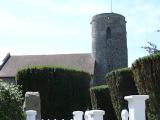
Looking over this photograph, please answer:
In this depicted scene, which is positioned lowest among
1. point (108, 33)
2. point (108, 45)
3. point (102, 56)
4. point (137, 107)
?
point (137, 107)

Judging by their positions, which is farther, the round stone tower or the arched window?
the arched window

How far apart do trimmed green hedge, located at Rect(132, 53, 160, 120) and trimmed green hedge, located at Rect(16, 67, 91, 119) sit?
15.6 metres

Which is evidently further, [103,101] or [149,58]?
[103,101]

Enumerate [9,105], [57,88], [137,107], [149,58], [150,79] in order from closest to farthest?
1. [137,107]
2. [9,105]
3. [150,79]
4. [149,58]
5. [57,88]

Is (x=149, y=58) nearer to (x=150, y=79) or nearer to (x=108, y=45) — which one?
(x=150, y=79)

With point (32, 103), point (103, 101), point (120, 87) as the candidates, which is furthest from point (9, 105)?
point (103, 101)

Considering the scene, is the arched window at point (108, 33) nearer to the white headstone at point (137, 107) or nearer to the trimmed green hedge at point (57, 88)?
the trimmed green hedge at point (57, 88)

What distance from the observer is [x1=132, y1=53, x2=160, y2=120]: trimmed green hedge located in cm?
1180

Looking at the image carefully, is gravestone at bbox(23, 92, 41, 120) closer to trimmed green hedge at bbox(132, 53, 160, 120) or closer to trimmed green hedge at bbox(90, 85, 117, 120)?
trimmed green hedge at bbox(132, 53, 160, 120)

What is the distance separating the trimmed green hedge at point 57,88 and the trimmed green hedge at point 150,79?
1563cm

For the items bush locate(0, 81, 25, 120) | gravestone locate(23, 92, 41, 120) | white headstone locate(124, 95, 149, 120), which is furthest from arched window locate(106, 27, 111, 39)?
white headstone locate(124, 95, 149, 120)

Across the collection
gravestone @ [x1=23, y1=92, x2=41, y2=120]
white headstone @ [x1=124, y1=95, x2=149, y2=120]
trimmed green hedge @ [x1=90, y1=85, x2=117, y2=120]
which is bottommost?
white headstone @ [x1=124, y1=95, x2=149, y2=120]

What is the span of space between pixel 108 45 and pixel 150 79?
40015 mm

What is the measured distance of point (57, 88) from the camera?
29.7 metres
